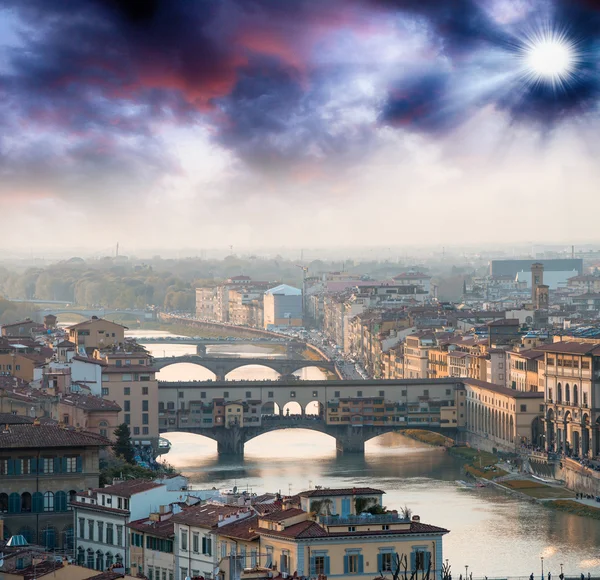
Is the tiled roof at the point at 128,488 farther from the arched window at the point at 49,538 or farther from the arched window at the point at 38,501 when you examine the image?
the arched window at the point at 38,501

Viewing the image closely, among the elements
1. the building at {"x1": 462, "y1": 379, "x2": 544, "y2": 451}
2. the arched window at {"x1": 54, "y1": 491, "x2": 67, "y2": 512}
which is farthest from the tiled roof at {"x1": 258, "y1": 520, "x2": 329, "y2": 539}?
the building at {"x1": 462, "y1": 379, "x2": 544, "y2": 451}

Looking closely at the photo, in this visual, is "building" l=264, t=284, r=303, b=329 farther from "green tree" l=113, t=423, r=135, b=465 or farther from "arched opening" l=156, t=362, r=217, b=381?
"green tree" l=113, t=423, r=135, b=465

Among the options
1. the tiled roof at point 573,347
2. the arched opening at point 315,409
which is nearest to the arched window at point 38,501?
the tiled roof at point 573,347

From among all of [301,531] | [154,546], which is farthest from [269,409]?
[301,531]

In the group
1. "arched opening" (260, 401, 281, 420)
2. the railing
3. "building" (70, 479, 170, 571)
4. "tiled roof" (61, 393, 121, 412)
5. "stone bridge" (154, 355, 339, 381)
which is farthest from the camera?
"stone bridge" (154, 355, 339, 381)

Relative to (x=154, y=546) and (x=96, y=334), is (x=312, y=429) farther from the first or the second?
(x=154, y=546)

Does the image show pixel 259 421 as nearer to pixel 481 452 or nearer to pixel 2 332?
pixel 481 452

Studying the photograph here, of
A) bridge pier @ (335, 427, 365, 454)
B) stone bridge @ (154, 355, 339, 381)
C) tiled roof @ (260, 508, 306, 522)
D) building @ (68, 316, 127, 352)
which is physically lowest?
tiled roof @ (260, 508, 306, 522)
